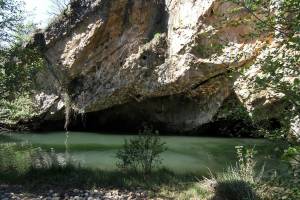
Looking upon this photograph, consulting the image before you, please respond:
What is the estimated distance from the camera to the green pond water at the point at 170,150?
12965 mm

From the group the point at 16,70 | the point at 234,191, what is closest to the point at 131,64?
the point at 16,70

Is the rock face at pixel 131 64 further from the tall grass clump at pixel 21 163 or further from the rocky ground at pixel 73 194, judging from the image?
the rocky ground at pixel 73 194

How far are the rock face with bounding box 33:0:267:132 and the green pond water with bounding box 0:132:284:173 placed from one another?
172 cm

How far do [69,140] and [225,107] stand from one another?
55.6 ft

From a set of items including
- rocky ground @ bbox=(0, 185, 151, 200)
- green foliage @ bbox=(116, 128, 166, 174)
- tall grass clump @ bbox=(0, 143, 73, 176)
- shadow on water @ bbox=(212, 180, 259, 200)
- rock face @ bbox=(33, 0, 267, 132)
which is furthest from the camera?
rock face @ bbox=(33, 0, 267, 132)

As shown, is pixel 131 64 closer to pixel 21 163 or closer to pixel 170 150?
pixel 170 150

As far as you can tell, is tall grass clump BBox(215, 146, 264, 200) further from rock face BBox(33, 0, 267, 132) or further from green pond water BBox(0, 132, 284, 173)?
rock face BBox(33, 0, 267, 132)

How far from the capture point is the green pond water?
42.5 feet

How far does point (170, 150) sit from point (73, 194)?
8531 mm

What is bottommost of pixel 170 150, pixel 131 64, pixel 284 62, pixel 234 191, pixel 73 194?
pixel 73 194

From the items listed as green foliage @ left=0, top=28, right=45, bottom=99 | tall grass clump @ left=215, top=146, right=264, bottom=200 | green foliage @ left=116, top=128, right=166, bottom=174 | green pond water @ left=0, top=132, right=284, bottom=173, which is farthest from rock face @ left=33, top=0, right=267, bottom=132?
tall grass clump @ left=215, top=146, right=264, bottom=200

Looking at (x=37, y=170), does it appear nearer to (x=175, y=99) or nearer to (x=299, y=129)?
(x=299, y=129)

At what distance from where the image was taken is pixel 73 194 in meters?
8.48

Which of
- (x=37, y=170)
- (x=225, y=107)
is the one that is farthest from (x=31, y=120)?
(x=225, y=107)
